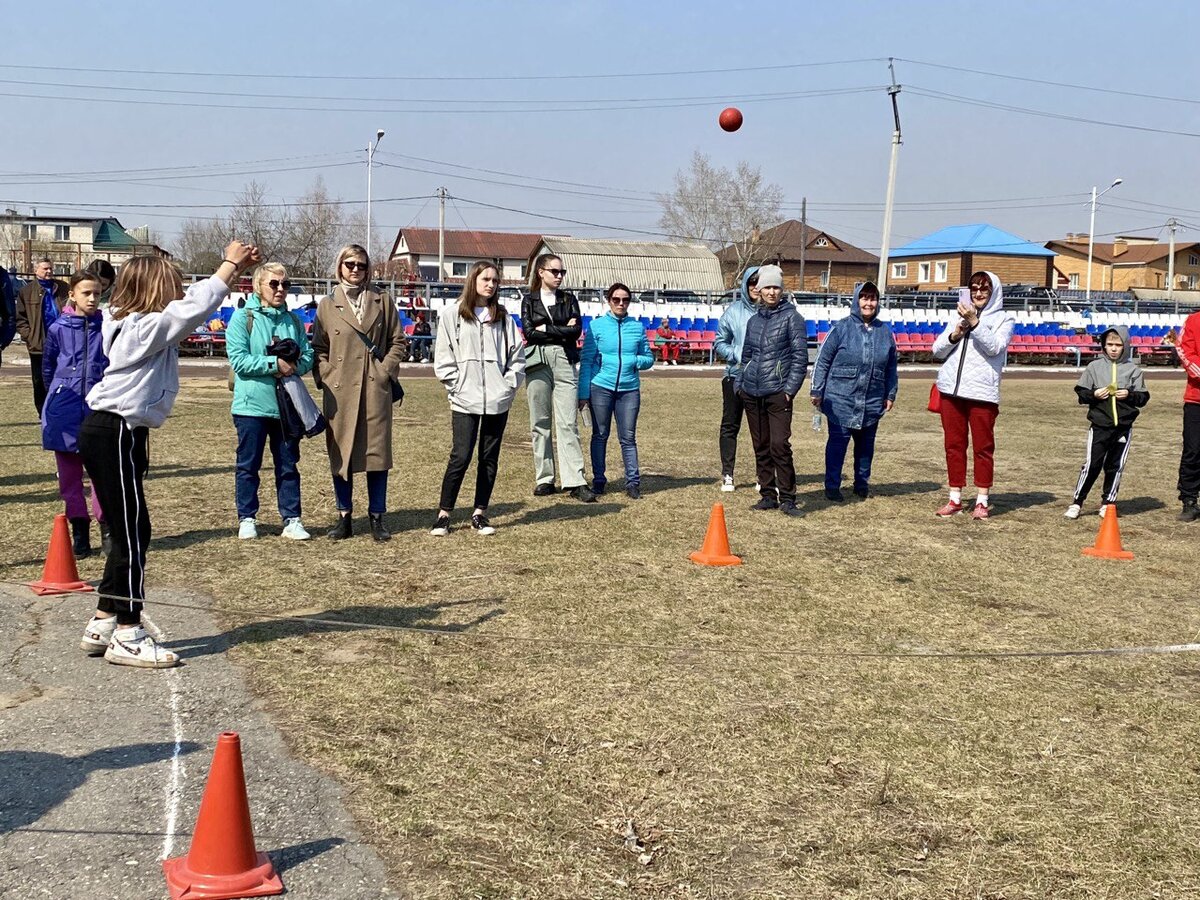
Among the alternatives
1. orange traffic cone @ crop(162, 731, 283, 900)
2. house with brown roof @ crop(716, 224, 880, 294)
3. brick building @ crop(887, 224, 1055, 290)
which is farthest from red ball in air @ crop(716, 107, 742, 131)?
house with brown roof @ crop(716, 224, 880, 294)

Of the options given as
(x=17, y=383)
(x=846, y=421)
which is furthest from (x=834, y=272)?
(x=846, y=421)

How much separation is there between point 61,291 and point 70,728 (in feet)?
26.0

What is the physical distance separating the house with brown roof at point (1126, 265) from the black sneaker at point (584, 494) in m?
97.5

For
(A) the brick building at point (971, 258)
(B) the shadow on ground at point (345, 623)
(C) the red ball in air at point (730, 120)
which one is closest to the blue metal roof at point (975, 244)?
(A) the brick building at point (971, 258)

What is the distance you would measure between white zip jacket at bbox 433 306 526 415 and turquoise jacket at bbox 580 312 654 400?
191 centimetres

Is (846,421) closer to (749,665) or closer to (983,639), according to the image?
(983,639)

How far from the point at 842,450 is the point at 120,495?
6.85 m

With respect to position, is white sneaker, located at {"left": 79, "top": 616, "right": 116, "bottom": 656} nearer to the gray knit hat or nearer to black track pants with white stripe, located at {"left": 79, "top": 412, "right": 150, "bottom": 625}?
black track pants with white stripe, located at {"left": 79, "top": 412, "right": 150, "bottom": 625}

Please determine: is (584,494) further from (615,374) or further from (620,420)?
(615,374)

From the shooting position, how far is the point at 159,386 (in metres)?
5.50

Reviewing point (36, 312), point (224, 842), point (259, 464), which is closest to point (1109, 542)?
point (259, 464)

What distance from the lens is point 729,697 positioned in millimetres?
5250

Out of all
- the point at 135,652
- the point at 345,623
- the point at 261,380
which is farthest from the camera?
the point at 261,380

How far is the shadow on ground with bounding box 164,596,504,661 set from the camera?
5867 mm
